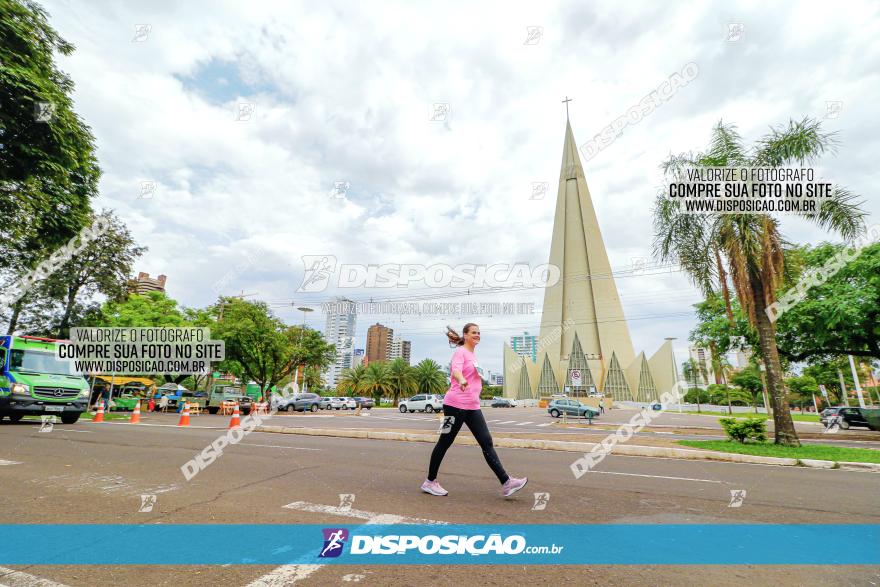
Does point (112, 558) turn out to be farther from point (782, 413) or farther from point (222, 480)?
point (782, 413)

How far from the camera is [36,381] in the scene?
40.4ft

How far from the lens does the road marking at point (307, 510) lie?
99.2 inches

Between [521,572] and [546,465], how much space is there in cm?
504

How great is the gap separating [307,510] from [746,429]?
12912 millimetres

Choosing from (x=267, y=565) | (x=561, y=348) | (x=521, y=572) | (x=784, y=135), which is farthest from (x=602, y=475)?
(x=561, y=348)

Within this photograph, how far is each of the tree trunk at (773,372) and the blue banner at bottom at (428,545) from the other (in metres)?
9.28

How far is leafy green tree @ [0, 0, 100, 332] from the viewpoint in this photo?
11.4 meters

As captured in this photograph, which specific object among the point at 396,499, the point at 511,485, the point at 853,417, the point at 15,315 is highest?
the point at 15,315

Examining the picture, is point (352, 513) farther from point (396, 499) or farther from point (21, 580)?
point (21, 580)

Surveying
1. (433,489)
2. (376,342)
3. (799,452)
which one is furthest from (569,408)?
(376,342)

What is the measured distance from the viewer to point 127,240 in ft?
79.2

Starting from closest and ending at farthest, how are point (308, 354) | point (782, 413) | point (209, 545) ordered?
point (209, 545)
point (782, 413)
point (308, 354)

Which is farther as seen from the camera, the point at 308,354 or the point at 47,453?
the point at 308,354

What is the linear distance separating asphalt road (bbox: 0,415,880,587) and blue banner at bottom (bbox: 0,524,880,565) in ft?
0.41
